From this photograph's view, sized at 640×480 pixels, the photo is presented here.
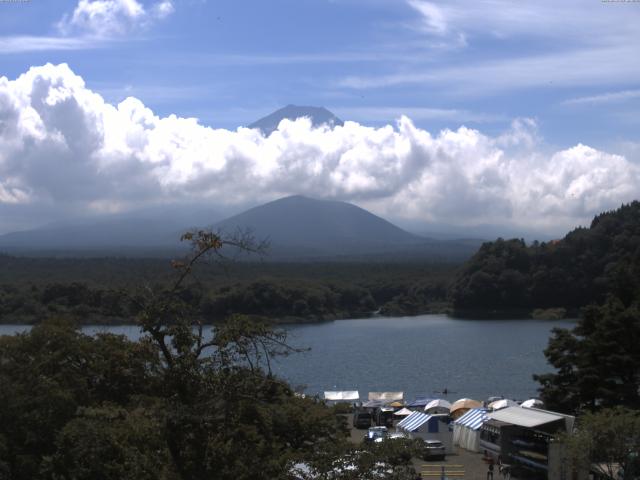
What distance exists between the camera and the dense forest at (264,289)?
44.8 m

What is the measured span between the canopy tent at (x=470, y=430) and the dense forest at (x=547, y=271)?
37.0 m

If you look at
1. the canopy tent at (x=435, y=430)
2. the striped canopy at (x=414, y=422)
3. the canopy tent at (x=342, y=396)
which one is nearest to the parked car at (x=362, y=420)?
the striped canopy at (x=414, y=422)

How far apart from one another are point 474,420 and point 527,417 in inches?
106

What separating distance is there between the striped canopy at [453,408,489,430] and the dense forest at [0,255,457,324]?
18.8 metres

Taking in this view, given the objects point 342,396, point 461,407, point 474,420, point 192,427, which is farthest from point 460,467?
point 192,427

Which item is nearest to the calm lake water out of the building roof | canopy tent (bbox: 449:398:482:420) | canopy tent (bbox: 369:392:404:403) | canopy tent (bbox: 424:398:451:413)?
canopy tent (bbox: 369:392:404:403)

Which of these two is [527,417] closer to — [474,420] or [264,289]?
[474,420]

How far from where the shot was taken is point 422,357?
36188mm

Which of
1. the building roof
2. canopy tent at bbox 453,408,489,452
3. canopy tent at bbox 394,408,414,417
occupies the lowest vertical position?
canopy tent at bbox 394,408,414,417

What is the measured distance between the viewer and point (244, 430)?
6.08 metres

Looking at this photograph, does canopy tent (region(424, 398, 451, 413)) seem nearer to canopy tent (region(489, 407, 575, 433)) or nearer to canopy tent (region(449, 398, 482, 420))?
canopy tent (region(449, 398, 482, 420))

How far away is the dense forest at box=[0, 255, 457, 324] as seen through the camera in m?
44.8

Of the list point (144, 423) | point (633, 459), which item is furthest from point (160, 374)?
point (633, 459)

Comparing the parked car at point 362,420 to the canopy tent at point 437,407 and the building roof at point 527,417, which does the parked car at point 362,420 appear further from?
the building roof at point 527,417
